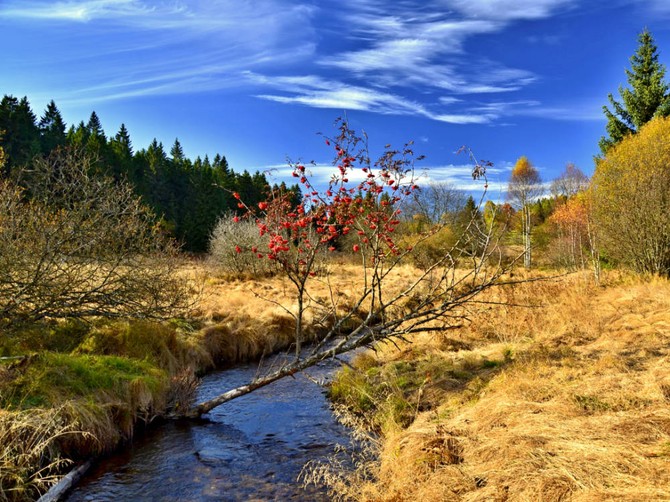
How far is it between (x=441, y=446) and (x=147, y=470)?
13.8 ft

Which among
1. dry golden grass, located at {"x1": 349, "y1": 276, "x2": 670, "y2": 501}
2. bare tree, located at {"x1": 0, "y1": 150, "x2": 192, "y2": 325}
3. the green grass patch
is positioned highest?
bare tree, located at {"x1": 0, "y1": 150, "x2": 192, "y2": 325}

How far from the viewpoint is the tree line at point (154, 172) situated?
42562 millimetres

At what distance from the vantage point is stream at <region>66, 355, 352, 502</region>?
5883 millimetres

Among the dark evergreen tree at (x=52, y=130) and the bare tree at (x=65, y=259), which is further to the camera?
the dark evergreen tree at (x=52, y=130)

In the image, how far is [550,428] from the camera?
529 cm

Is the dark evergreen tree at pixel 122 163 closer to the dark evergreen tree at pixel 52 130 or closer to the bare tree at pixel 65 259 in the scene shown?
the dark evergreen tree at pixel 52 130

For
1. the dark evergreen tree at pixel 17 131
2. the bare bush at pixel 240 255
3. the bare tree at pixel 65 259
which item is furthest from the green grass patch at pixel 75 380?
the dark evergreen tree at pixel 17 131

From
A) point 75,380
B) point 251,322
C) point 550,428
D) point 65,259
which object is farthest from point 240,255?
point 550,428

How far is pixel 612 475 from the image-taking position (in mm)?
4039

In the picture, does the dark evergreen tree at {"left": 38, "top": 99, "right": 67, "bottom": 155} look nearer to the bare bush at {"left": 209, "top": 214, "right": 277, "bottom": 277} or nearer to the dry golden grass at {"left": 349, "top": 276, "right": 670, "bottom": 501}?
the bare bush at {"left": 209, "top": 214, "right": 277, "bottom": 277}

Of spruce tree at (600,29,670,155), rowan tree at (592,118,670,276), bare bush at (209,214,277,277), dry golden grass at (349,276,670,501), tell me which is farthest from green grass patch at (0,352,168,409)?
spruce tree at (600,29,670,155)

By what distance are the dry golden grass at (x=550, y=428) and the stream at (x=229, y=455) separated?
1.32 meters

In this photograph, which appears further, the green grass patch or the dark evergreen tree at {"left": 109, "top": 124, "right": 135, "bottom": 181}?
the dark evergreen tree at {"left": 109, "top": 124, "right": 135, "bottom": 181}

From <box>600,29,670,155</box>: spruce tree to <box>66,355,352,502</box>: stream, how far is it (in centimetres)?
2822
